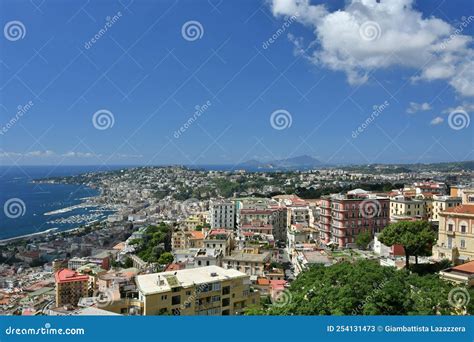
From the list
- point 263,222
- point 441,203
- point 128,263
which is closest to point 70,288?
point 128,263

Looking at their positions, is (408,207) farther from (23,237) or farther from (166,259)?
(23,237)

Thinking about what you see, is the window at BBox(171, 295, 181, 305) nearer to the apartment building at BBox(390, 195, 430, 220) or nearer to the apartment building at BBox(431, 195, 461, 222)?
the apartment building at BBox(390, 195, 430, 220)

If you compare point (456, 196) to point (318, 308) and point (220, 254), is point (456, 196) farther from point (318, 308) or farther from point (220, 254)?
point (318, 308)

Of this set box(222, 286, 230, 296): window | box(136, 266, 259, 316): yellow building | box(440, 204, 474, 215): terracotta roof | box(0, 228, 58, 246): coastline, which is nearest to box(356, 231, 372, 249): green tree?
box(440, 204, 474, 215): terracotta roof

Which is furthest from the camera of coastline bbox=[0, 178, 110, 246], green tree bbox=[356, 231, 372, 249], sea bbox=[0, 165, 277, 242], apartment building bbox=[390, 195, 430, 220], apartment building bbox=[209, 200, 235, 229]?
apartment building bbox=[209, 200, 235, 229]

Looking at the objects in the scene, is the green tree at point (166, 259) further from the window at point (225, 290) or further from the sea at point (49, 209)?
the sea at point (49, 209)

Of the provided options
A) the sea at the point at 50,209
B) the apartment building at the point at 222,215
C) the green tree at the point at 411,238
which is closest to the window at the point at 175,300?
the green tree at the point at 411,238
